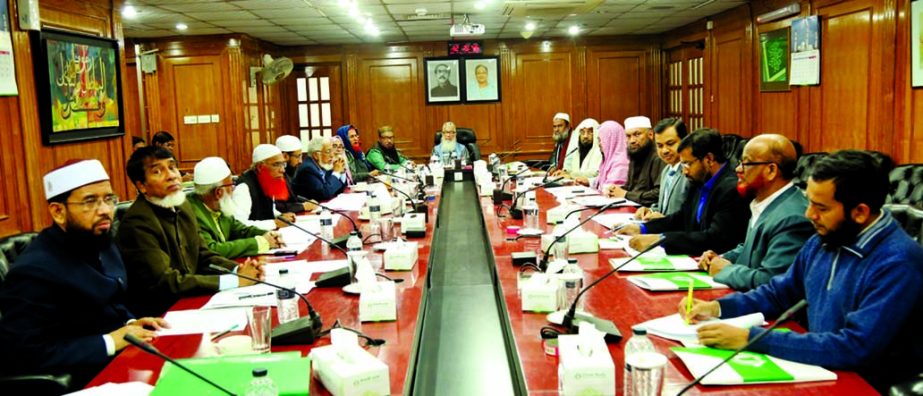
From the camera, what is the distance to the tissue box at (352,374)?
163cm

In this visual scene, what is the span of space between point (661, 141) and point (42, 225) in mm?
3813

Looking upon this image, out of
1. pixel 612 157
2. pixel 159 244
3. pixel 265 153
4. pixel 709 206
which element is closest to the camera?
pixel 159 244

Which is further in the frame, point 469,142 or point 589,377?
point 469,142

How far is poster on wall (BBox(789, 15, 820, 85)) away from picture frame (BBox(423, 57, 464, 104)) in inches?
201

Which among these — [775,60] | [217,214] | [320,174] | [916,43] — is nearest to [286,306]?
[217,214]

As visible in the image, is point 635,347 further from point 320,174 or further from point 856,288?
point 320,174

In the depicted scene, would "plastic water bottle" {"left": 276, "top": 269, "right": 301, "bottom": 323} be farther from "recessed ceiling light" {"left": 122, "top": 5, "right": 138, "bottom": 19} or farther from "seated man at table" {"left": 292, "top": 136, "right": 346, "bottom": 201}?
"recessed ceiling light" {"left": 122, "top": 5, "right": 138, "bottom": 19}

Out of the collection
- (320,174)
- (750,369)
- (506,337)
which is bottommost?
(506,337)

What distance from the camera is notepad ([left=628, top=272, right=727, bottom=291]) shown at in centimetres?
249

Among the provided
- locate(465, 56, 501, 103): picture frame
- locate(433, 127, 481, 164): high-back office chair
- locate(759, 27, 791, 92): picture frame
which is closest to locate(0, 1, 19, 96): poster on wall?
locate(433, 127, 481, 164): high-back office chair

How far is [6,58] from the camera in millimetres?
4355

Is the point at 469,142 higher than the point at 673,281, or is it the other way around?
the point at 469,142

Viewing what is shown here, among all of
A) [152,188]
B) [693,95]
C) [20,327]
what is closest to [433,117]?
[693,95]

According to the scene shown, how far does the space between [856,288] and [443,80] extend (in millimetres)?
9248
